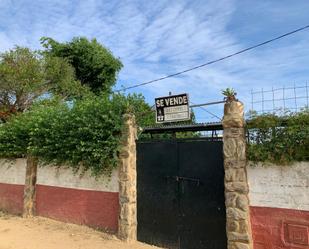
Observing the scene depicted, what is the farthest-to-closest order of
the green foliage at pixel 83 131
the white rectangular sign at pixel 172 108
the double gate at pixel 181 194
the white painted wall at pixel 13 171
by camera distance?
the white painted wall at pixel 13 171, the green foliage at pixel 83 131, the white rectangular sign at pixel 172 108, the double gate at pixel 181 194

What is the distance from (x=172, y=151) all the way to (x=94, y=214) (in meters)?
2.82

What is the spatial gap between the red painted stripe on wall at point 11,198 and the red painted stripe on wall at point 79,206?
104 centimetres

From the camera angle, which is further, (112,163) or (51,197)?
(51,197)

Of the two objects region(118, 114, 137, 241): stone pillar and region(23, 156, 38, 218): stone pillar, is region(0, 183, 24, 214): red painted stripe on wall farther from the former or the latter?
region(118, 114, 137, 241): stone pillar

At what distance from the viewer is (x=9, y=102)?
17.8m

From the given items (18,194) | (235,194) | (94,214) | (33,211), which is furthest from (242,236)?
(18,194)

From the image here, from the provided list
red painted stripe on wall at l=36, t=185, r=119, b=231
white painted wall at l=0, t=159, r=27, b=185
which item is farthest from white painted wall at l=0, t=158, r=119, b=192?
red painted stripe on wall at l=36, t=185, r=119, b=231

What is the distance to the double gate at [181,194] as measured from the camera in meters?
7.05

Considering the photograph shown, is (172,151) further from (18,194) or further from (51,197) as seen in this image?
(18,194)

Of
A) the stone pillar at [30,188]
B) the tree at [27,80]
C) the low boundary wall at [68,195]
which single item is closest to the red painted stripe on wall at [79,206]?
the low boundary wall at [68,195]

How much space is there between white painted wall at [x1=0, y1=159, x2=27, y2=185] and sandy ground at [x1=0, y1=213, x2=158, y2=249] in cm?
167

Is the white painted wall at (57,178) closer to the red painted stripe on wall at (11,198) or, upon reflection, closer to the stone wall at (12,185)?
the stone wall at (12,185)

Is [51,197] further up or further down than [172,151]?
further down

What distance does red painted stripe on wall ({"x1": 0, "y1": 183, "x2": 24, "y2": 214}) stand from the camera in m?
11.9
